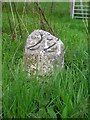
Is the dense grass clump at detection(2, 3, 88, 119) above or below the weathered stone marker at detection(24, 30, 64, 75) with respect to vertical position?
below

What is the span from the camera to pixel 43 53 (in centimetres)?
281

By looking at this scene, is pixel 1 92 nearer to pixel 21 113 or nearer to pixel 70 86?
pixel 21 113

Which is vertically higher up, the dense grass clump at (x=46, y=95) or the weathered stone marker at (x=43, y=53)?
the weathered stone marker at (x=43, y=53)

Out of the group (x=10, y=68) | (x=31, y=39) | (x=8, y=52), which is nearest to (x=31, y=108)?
(x=10, y=68)

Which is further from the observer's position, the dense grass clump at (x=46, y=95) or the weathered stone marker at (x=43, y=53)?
the weathered stone marker at (x=43, y=53)

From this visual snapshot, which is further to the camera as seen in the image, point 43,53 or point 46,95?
point 43,53

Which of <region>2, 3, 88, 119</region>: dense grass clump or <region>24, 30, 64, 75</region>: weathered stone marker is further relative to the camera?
<region>24, 30, 64, 75</region>: weathered stone marker

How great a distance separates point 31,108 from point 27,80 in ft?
1.11

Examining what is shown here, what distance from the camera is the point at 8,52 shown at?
3.60 m

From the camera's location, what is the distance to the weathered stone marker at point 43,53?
2.81 meters

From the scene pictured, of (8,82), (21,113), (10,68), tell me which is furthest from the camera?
(10,68)

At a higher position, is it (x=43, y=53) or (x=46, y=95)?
(x=43, y=53)

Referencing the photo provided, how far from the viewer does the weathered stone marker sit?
2.81 metres

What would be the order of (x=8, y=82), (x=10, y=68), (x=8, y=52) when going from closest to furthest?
(x=8, y=82) → (x=10, y=68) → (x=8, y=52)
